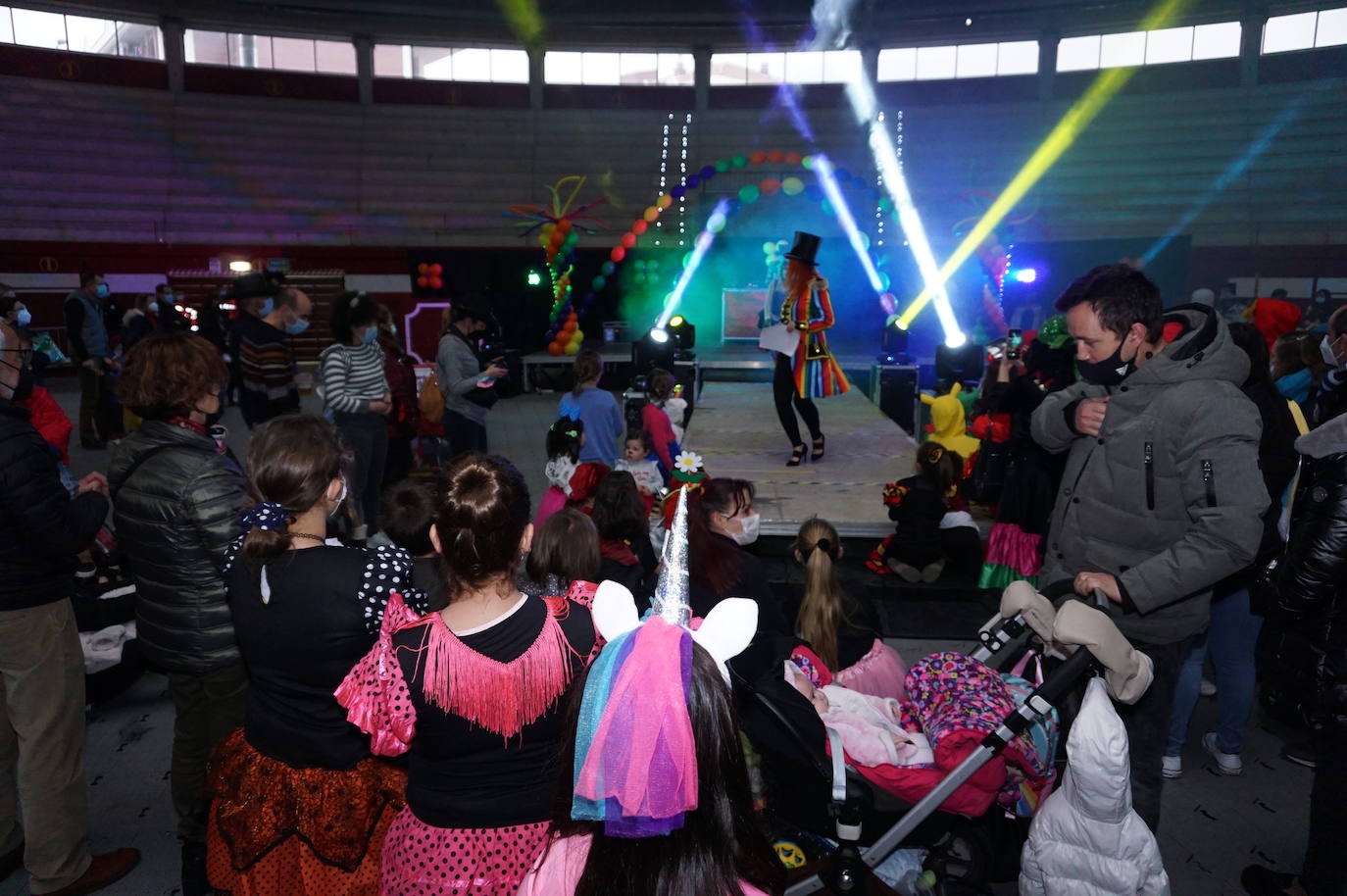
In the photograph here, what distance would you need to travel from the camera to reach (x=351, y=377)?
5.09 meters

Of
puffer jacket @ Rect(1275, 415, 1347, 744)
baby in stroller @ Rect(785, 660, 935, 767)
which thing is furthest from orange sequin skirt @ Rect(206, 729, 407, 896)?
puffer jacket @ Rect(1275, 415, 1347, 744)

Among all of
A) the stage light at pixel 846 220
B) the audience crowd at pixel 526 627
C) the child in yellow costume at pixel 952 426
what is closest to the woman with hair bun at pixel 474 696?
the audience crowd at pixel 526 627

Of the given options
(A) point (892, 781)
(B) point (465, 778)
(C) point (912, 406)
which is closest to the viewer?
(B) point (465, 778)

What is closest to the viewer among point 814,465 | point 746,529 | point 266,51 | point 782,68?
point 746,529

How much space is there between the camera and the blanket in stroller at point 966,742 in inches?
92.4

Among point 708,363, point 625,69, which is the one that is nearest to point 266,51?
point 625,69

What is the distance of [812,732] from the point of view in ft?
7.25

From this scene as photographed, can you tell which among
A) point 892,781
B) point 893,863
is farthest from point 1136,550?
point 893,863

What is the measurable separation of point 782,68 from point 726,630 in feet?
68.5

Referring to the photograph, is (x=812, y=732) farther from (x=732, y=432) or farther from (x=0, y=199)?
(x=0, y=199)

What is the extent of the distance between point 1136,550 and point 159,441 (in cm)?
278

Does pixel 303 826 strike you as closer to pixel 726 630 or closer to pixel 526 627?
pixel 526 627

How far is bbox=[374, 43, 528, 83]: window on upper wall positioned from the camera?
19109 millimetres

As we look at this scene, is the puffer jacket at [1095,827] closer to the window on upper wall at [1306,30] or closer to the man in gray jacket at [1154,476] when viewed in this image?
the man in gray jacket at [1154,476]
